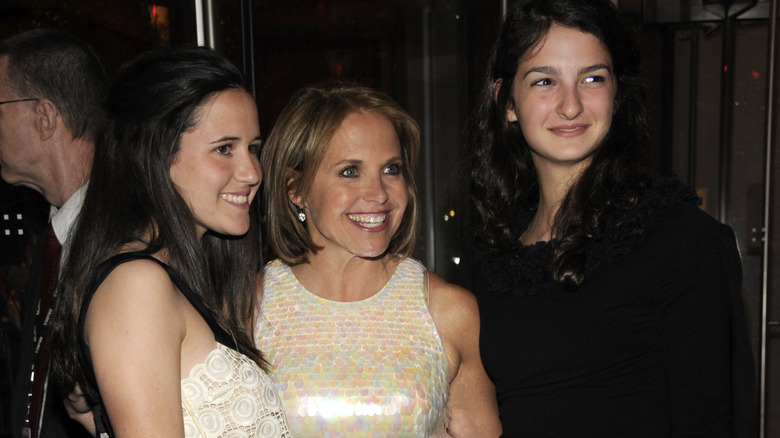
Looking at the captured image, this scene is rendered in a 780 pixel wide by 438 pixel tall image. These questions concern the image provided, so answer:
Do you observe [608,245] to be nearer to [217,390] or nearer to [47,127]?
[217,390]

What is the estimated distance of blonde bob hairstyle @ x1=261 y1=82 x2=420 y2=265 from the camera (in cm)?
200

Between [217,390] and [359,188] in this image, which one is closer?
[217,390]

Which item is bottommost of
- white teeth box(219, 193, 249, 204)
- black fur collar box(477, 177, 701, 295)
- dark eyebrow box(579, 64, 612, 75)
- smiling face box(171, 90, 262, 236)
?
black fur collar box(477, 177, 701, 295)

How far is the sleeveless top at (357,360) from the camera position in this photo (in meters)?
1.92

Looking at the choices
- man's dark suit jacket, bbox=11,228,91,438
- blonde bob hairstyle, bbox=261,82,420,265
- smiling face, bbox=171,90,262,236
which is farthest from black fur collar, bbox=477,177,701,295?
man's dark suit jacket, bbox=11,228,91,438

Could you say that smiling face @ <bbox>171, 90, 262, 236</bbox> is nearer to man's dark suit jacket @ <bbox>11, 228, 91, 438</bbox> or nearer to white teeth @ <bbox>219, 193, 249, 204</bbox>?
white teeth @ <bbox>219, 193, 249, 204</bbox>

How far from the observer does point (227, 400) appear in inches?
56.7

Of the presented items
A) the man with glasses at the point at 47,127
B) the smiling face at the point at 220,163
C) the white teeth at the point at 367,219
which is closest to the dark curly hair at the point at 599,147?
the white teeth at the point at 367,219

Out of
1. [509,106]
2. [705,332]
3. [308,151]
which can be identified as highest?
[509,106]

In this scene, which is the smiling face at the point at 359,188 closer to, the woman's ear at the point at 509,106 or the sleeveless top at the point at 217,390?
the woman's ear at the point at 509,106

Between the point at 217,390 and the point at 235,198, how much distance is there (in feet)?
1.47

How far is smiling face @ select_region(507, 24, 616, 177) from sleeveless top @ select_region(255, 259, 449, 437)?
2.13 feet

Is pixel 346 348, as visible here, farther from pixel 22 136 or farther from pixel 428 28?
pixel 428 28

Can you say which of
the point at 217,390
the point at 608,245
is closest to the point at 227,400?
the point at 217,390
